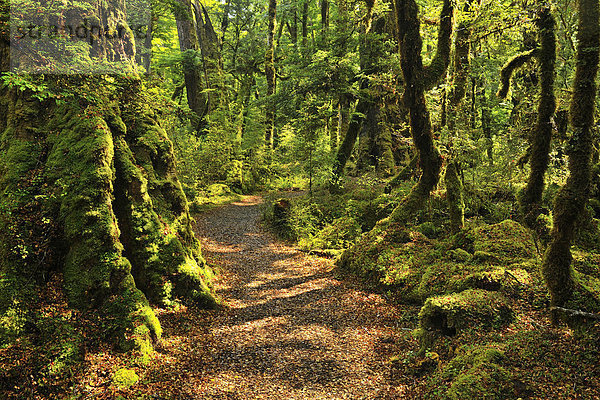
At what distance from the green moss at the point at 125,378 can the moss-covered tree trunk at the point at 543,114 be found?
7.99 m

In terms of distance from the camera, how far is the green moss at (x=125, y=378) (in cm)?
499

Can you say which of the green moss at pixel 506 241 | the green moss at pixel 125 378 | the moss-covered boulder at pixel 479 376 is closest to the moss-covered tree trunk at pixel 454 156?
the green moss at pixel 506 241

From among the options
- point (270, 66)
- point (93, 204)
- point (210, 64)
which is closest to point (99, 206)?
point (93, 204)

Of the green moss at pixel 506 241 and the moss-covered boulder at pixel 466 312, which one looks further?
the green moss at pixel 506 241

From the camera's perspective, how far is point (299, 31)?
119 ft

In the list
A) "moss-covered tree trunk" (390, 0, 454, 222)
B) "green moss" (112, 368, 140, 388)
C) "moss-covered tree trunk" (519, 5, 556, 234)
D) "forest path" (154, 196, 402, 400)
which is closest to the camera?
"green moss" (112, 368, 140, 388)

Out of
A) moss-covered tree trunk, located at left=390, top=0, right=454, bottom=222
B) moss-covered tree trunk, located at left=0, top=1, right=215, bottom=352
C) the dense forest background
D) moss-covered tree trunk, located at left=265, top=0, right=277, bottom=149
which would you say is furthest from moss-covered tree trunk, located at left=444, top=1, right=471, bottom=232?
moss-covered tree trunk, located at left=265, top=0, right=277, bottom=149

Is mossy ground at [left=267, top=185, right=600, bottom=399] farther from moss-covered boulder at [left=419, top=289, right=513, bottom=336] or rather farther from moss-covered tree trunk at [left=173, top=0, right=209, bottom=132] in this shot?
moss-covered tree trunk at [left=173, top=0, right=209, bottom=132]

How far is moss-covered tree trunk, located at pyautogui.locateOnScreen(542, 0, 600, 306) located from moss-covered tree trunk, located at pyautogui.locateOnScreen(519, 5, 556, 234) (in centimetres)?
159

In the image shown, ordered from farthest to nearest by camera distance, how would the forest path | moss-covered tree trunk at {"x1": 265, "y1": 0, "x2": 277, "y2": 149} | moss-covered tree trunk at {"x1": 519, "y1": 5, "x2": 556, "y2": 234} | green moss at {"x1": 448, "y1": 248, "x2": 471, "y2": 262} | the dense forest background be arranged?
moss-covered tree trunk at {"x1": 265, "y1": 0, "x2": 277, "y2": 149} → green moss at {"x1": 448, "y1": 248, "x2": 471, "y2": 262} → moss-covered tree trunk at {"x1": 519, "y1": 5, "x2": 556, "y2": 234} → the forest path → the dense forest background

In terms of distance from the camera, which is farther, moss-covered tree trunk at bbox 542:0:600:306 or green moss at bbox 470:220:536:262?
green moss at bbox 470:220:536:262

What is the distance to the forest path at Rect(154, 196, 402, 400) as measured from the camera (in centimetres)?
558

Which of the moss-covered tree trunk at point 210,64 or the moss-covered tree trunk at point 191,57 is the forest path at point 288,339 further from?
the moss-covered tree trunk at point 210,64

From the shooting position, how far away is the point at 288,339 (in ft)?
23.0
